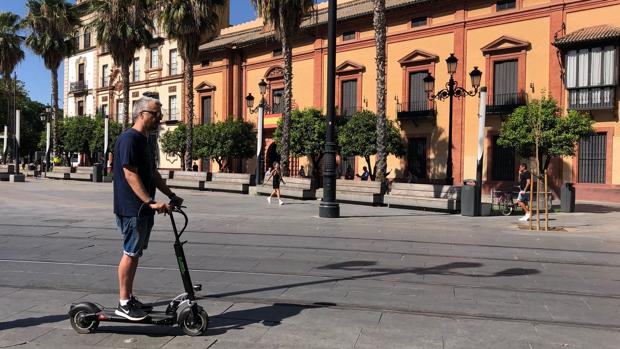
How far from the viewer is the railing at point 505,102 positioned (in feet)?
80.4

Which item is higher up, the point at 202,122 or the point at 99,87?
the point at 99,87

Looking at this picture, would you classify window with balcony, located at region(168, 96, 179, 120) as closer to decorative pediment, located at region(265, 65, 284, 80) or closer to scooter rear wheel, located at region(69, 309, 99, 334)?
decorative pediment, located at region(265, 65, 284, 80)

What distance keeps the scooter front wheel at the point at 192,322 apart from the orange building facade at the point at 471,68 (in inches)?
887

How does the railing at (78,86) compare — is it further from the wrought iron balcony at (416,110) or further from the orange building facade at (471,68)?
the wrought iron balcony at (416,110)

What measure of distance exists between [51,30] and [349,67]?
22.0 m

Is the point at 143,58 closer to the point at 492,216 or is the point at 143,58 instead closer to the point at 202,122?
the point at 202,122

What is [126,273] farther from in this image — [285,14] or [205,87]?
[205,87]

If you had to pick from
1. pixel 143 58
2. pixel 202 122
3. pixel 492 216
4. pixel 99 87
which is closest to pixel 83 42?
pixel 99 87

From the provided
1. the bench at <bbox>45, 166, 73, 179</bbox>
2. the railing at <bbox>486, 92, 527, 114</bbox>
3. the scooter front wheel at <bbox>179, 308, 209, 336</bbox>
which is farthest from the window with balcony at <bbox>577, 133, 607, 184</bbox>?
the bench at <bbox>45, 166, 73, 179</bbox>

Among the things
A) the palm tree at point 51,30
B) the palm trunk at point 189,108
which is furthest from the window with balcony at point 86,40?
the palm trunk at point 189,108

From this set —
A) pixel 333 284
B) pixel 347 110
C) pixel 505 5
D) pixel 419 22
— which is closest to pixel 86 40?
pixel 347 110

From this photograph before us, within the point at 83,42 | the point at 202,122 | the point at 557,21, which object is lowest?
the point at 202,122

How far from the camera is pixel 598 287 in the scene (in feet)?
21.1

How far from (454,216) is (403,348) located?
1209 cm
